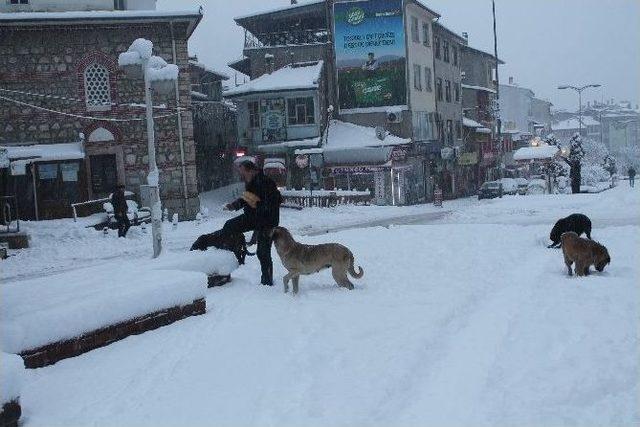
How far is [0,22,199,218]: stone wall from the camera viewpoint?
80.0 ft

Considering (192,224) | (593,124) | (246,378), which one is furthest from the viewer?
(593,124)

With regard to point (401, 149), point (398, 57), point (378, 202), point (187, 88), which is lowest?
point (378, 202)

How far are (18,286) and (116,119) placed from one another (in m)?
19.2

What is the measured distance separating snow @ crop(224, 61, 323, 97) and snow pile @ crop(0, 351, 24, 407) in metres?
29.0

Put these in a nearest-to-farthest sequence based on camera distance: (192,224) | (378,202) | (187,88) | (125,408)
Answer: (125,408) → (192,224) → (187,88) → (378,202)

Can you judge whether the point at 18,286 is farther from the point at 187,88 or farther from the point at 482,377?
the point at 187,88

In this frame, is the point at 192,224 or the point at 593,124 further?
the point at 593,124

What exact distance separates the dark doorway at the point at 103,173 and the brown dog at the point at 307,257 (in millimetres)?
18824

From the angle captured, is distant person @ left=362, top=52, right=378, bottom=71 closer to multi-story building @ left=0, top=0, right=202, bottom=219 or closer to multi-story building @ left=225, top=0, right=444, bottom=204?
multi-story building @ left=225, top=0, right=444, bottom=204

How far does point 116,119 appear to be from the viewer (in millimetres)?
25109

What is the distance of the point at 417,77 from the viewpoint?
122 feet

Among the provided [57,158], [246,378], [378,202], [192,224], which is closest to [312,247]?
[246,378]

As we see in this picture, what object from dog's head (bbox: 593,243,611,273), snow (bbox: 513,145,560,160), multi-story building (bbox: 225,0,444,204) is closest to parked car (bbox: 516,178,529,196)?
snow (bbox: 513,145,560,160)

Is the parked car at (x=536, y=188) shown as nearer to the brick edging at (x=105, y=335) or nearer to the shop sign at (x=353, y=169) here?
the shop sign at (x=353, y=169)
